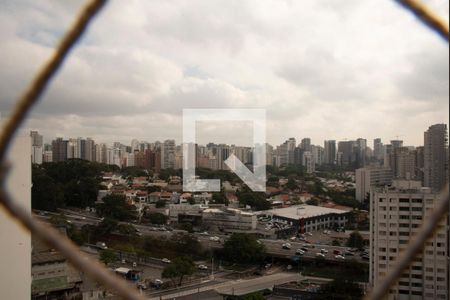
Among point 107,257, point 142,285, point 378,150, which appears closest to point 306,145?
point 378,150

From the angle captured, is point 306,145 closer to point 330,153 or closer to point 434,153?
point 330,153

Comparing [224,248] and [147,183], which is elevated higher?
[147,183]

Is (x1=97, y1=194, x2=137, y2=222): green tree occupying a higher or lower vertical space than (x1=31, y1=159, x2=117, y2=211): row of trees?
lower

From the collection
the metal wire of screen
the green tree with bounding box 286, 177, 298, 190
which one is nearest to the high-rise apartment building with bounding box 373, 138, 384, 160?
the green tree with bounding box 286, 177, 298, 190

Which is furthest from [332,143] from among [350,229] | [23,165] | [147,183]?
[23,165]

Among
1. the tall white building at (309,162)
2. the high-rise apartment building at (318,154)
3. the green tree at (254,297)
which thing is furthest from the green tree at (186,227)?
the high-rise apartment building at (318,154)

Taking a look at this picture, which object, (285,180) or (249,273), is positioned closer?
Result: (249,273)

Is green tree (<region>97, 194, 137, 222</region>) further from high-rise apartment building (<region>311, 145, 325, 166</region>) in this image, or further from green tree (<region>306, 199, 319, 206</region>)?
high-rise apartment building (<region>311, 145, 325, 166</region>)

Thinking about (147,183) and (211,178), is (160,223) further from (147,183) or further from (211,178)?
(147,183)
